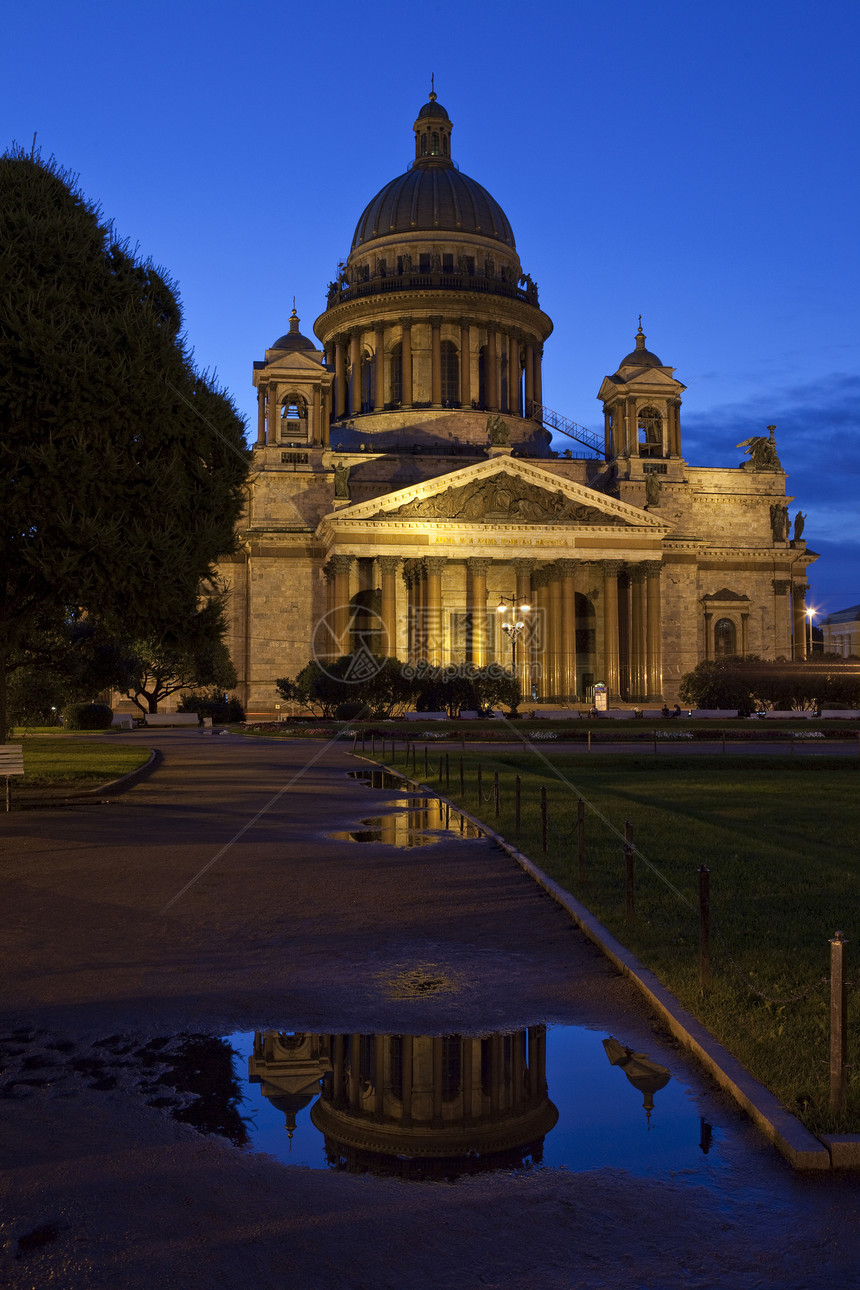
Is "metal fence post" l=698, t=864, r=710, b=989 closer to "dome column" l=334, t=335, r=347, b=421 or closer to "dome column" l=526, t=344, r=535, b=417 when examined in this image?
"dome column" l=526, t=344, r=535, b=417

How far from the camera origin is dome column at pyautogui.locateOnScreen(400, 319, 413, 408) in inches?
3024

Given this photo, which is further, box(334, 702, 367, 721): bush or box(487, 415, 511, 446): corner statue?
box(487, 415, 511, 446): corner statue

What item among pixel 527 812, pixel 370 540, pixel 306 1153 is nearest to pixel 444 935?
pixel 306 1153

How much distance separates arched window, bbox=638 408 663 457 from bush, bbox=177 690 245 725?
1217 inches

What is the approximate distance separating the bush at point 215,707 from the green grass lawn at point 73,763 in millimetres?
23185

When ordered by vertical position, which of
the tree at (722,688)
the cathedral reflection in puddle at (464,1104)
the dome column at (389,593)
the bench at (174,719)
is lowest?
the cathedral reflection in puddle at (464,1104)

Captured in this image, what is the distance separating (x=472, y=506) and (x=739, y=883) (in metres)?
53.4

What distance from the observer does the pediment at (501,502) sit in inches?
2483

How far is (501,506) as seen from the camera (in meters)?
64.4

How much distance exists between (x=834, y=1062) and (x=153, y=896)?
807 centimetres

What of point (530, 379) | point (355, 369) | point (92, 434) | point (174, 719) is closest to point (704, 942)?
point (92, 434)

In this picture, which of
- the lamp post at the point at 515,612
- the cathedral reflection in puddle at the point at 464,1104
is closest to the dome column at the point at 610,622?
the lamp post at the point at 515,612

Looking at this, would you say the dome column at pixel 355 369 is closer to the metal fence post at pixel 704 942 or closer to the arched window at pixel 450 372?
the arched window at pixel 450 372

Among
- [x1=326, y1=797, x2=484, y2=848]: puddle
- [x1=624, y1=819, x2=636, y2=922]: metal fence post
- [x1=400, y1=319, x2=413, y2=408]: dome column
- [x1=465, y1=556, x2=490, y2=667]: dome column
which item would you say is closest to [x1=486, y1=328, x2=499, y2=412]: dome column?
[x1=400, y1=319, x2=413, y2=408]: dome column
